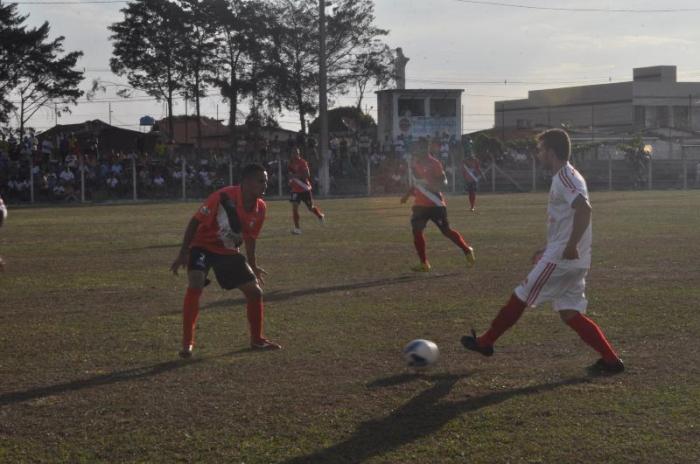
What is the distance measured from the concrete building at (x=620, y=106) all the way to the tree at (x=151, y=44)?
118ft

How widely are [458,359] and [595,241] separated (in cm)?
1140

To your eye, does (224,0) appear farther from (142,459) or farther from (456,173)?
(142,459)

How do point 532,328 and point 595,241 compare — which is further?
point 595,241

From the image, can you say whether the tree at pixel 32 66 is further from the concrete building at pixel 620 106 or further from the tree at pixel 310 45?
the concrete building at pixel 620 106

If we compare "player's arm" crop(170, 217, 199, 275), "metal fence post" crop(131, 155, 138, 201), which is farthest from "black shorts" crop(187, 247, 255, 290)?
"metal fence post" crop(131, 155, 138, 201)

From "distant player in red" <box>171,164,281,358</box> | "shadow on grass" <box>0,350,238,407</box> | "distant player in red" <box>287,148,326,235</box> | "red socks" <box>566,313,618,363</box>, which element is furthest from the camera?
"distant player in red" <box>287,148,326,235</box>

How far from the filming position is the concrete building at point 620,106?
84000 mm

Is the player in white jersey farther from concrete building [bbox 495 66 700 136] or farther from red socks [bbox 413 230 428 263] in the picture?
concrete building [bbox 495 66 700 136]

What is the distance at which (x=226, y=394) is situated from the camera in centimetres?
661

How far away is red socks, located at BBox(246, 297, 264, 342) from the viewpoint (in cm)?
801

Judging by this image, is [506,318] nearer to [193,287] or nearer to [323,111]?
[193,287]

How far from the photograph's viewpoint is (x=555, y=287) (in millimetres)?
6926

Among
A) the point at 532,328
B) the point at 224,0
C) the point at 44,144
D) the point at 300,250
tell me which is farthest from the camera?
the point at 224,0

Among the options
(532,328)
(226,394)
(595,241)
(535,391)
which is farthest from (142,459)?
(595,241)
